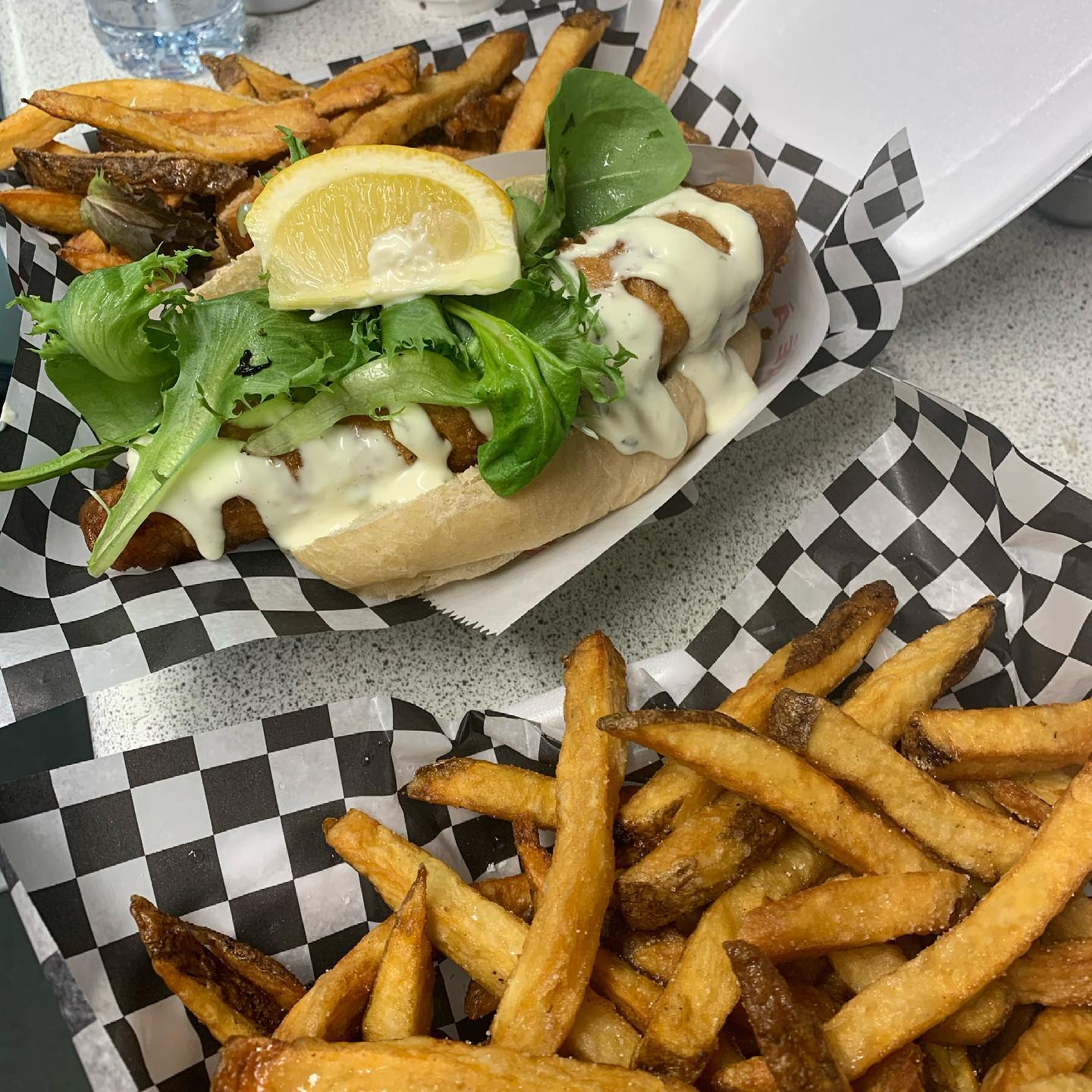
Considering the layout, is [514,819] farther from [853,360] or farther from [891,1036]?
[853,360]

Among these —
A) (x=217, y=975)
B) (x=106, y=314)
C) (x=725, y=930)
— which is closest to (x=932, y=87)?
(x=106, y=314)

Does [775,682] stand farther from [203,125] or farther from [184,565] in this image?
[203,125]

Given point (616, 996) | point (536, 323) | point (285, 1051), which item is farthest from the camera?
point (536, 323)

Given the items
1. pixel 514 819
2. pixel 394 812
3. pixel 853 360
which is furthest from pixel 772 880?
pixel 853 360

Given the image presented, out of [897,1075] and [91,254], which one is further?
[91,254]

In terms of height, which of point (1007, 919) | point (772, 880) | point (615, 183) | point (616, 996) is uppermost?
point (615, 183)

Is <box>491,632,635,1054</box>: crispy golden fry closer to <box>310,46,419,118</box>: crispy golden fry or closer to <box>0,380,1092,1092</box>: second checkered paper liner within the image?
<box>0,380,1092,1092</box>: second checkered paper liner
